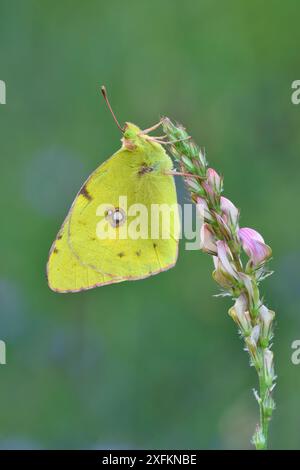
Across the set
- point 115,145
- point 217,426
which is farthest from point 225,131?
point 217,426

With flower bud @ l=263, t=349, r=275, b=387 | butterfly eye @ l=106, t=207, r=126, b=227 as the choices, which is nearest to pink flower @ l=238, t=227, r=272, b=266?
flower bud @ l=263, t=349, r=275, b=387

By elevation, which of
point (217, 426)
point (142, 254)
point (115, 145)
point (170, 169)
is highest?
point (115, 145)

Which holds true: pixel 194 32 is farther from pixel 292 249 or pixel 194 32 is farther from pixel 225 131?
pixel 292 249

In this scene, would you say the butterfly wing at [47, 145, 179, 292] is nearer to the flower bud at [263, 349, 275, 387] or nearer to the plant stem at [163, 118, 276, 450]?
the plant stem at [163, 118, 276, 450]

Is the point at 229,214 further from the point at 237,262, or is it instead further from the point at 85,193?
the point at 85,193

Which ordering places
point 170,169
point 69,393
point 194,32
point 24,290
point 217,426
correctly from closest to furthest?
point 170,169, point 217,426, point 69,393, point 24,290, point 194,32

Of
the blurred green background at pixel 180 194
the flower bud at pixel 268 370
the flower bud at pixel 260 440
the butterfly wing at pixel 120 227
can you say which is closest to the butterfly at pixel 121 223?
the butterfly wing at pixel 120 227

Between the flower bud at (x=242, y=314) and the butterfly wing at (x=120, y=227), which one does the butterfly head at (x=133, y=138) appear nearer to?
the butterfly wing at (x=120, y=227)

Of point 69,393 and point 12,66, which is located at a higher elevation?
point 12,66
